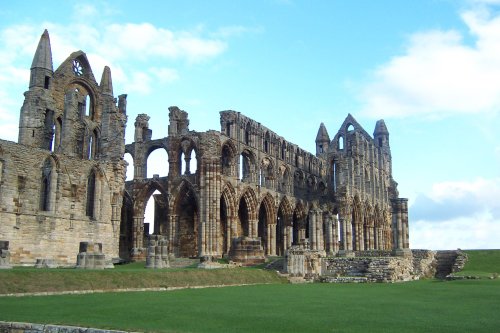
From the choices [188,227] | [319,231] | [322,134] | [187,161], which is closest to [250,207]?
[188,227]

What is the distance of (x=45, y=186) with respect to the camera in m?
26.8

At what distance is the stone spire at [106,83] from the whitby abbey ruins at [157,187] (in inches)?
3.4

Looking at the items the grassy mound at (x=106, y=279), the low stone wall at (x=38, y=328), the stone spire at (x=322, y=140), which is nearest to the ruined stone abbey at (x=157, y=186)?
the stone spire at (x=322, y=140)

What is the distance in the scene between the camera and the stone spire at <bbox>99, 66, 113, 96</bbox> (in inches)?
1393

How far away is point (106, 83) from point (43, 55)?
4321 mm

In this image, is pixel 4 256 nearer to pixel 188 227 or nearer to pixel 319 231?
pixel 319 231

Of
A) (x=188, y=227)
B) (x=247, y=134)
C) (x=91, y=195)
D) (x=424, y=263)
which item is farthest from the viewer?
(x=247, y=134)

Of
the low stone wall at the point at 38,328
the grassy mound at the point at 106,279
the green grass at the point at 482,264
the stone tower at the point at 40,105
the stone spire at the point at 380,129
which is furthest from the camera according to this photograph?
the stone spire at the point at 380,129

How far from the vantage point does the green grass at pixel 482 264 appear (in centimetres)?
2695

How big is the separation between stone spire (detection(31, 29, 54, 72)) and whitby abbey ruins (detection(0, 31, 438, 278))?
0.20 feet

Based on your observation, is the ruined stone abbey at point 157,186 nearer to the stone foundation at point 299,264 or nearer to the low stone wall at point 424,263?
the low stone wall at point 424,263

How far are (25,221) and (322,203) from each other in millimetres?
34233

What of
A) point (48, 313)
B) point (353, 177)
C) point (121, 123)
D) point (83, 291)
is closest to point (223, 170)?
point (121, 123)

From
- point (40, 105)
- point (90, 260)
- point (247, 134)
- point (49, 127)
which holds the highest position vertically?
point (247, 134)
